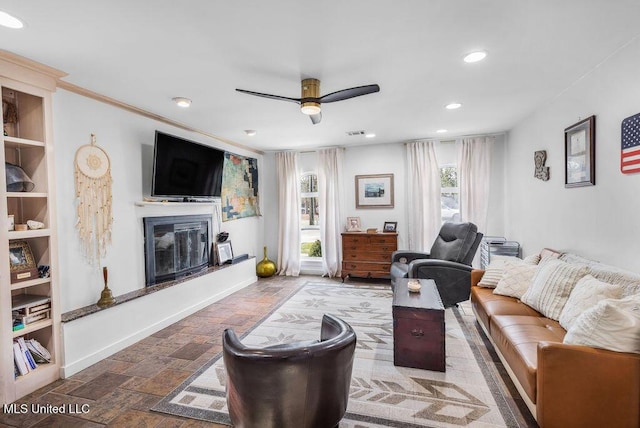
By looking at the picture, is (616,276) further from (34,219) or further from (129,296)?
(34,219)

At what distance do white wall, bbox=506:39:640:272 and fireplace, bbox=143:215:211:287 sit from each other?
4.26 meters

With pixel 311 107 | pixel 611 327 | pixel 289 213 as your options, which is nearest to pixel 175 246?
pixel 289 213

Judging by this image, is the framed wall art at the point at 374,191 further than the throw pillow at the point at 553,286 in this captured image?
Yes

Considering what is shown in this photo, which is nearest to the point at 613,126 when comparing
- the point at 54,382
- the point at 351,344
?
the point at 351,344

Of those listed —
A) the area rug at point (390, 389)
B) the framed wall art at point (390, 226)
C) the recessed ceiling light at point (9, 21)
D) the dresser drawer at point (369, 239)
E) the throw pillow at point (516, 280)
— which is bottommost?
the area rug at point (390, 389)

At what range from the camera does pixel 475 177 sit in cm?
491

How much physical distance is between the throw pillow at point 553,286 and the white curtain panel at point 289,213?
396 cm

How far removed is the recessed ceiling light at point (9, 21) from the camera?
166 cm

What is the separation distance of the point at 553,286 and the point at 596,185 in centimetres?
91

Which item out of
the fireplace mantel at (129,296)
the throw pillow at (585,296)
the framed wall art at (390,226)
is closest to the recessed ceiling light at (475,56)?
the throw pillow at (585,296)

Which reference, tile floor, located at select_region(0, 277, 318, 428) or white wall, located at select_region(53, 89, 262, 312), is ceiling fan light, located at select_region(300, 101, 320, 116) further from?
tile floor, located at select_region(0, 277, 318, 428)

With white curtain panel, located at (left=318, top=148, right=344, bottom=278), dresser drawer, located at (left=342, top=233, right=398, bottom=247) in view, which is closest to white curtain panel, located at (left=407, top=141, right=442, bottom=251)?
dresser drawer, located at (left=342, top=233, right=398, bottom=247)

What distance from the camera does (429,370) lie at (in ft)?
8.05

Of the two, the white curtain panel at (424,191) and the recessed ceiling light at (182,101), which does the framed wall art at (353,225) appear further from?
the recessed ceiling light at (182,101)
